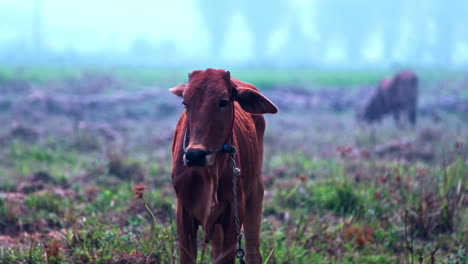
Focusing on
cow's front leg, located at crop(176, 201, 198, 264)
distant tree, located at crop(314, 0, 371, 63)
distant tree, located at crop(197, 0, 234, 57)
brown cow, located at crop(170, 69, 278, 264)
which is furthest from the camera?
distant tree, located at crop(314, 0, 371, 63)

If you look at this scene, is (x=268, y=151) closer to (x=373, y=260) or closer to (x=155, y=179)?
(x=155, y=179)

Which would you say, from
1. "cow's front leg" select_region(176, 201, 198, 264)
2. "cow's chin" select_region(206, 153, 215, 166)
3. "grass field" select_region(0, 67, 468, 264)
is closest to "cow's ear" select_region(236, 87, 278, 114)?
"cow's chin" select_region(206, 153, 215, 166)

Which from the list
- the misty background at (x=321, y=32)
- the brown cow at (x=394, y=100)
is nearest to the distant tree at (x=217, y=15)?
the misty background at (x=321, y=32)

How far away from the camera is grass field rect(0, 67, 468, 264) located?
4.59 metres

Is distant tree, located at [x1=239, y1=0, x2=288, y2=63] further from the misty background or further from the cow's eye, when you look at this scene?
the cow's eye

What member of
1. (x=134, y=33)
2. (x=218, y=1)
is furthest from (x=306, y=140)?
(x=134, y=33)

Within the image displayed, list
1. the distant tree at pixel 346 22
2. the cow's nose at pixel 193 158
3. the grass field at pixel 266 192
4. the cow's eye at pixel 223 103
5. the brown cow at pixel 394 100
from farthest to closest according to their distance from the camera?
the distant tree at pixel 346 22, the brown cow at pixel 394 100, the grass field at pixel 266 192, the cow's eye at pixel 223 103, the cow's nose at pixel 193 158

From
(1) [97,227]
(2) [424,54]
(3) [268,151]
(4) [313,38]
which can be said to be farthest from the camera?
(4) [313,38]

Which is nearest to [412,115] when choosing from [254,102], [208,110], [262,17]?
[254,102]

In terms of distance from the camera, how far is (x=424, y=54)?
8938cm

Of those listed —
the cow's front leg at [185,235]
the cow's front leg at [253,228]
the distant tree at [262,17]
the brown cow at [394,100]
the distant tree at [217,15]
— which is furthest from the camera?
the distant tree at [262,17]

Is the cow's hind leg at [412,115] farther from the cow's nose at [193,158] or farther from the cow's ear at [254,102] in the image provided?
the cow's nose at [193,158]

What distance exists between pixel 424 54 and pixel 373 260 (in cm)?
9370

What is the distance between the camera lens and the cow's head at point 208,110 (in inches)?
117
